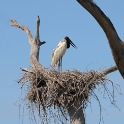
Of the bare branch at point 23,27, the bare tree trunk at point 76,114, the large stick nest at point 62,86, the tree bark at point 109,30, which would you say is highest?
the bare branch at point 23,27

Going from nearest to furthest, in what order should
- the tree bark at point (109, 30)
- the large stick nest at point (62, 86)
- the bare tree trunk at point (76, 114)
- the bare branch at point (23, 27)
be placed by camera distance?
the tree bark at point (109, 30) → the large stick nest at point (62, 86) → the bare tree trunk at point (76, 114) → the bare branch at point (23, 27)

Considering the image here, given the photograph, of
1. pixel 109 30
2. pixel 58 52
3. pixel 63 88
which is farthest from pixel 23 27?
pixel 109 30

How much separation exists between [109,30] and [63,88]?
5.53m

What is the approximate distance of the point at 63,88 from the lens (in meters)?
7.33

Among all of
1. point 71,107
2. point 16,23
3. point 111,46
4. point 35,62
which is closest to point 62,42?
point 16,23

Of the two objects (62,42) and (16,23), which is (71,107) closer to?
(16,23)

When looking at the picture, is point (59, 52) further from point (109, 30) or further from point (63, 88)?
point (109, 30)

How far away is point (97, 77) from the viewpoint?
7.24 m

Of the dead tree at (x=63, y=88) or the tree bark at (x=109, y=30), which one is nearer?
the tree bark at (x=109, y=30)

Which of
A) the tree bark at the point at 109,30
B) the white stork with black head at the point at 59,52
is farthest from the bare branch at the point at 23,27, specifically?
the tree bark at the point at 109,30

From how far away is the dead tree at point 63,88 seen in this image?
720 cm

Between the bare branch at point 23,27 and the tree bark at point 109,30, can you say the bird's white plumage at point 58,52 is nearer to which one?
the bare branch at point 23,27

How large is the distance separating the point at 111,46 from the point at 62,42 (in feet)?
31.6

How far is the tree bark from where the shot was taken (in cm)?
178
